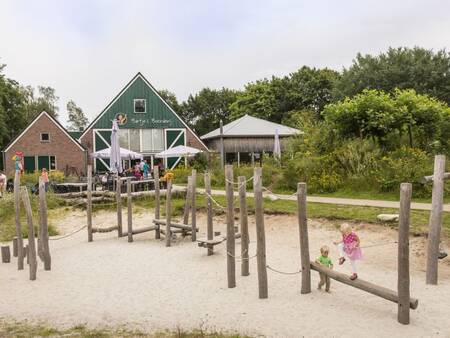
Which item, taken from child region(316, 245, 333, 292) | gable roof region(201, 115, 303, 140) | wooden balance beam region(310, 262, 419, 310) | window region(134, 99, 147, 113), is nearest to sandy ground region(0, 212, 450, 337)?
child region(316, 245, 333, 292)

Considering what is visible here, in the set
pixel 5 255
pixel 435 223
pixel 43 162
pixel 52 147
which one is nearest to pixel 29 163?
pixel 43 162

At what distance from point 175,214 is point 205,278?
8.01 m

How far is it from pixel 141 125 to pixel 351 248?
102 ft

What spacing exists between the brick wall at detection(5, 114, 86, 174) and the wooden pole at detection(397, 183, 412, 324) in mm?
30704

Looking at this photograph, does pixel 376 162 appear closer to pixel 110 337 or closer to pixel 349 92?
pixel 110 337

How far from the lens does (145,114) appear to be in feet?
126

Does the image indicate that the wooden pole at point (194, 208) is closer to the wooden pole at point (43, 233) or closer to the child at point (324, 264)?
the wooden pole at point (43, 233)

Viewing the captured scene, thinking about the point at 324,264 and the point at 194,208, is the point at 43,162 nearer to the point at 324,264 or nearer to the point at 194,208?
the point at 194,208

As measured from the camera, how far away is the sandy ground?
25.6 ft

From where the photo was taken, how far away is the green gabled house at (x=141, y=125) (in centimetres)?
3725

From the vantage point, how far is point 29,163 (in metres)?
35.5

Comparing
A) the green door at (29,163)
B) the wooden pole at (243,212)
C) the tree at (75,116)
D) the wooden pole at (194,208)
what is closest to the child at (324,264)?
the wooden pole at (243,212)

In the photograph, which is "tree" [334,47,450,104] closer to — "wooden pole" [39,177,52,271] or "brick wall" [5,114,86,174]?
"brick wall" [5,114,86,174]


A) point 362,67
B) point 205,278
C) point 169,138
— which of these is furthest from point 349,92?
point 205,278
